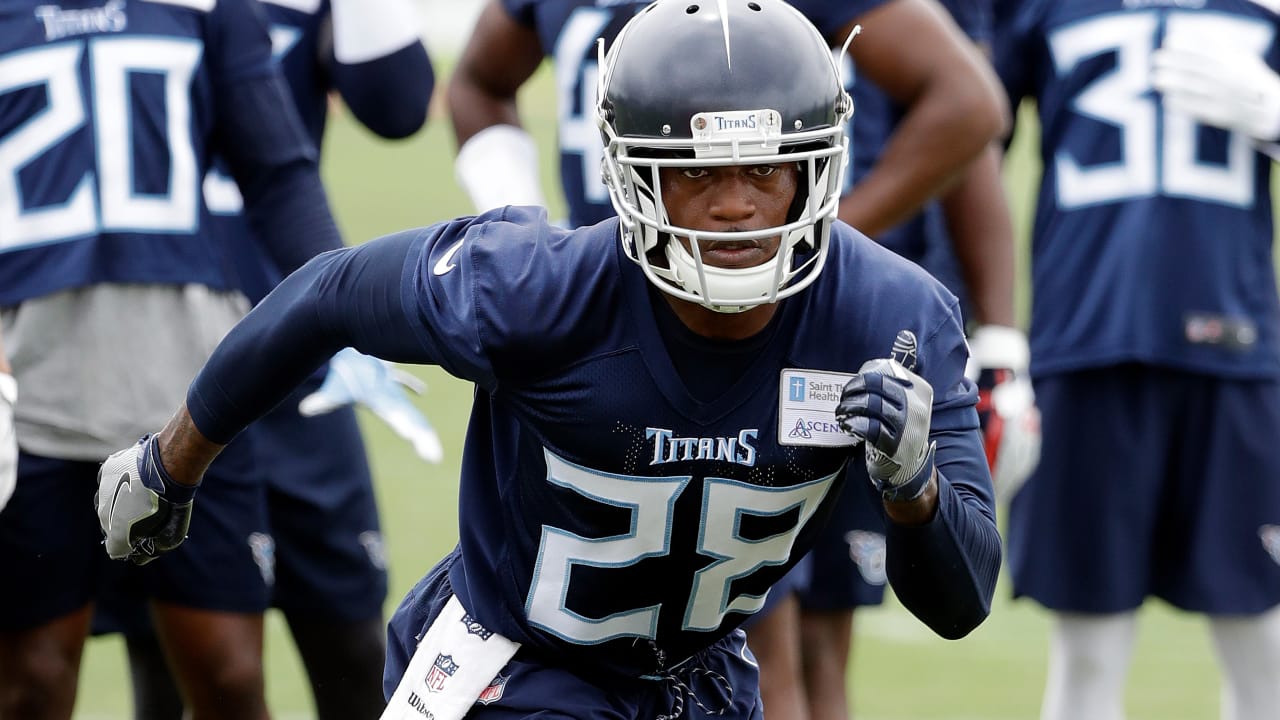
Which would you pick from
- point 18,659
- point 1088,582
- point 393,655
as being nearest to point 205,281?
point 18,659

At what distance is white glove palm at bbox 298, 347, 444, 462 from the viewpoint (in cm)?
385

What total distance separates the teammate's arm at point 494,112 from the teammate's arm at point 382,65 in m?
0.18

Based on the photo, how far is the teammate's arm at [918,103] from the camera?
3.88 metres

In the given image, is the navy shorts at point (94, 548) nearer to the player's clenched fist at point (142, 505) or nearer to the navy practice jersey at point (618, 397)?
the player's clenched fist at point (142, 505)

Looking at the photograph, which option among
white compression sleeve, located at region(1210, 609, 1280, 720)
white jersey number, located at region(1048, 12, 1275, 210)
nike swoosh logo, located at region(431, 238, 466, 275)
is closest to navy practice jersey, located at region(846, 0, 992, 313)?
white jersey number, located at region(1048, 12, 1275, 210)

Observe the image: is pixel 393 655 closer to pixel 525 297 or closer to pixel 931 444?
pixel 525 297

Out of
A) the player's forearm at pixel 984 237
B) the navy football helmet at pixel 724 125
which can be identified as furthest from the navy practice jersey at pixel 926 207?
the navy football helmet at pixel 724 125

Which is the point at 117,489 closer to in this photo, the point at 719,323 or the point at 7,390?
the point at 7,390

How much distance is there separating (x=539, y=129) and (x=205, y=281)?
1463 cm

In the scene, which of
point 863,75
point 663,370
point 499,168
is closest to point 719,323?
point 663,370

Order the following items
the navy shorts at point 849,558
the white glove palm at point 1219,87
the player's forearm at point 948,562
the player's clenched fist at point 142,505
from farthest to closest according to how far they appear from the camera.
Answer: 1. the navy shorts at point 849,558
2. the white glove palm at point 1219,87
3. the player's clenched fist at point 142,505
4. the player's forearm at point 948,562

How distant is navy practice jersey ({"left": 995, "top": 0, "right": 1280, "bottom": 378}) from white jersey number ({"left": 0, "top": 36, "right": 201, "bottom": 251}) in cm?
206

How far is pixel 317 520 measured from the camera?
444 cm

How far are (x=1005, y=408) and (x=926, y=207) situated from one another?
700 mm
